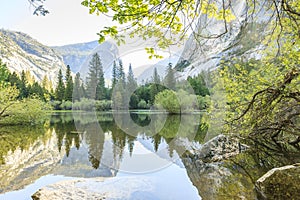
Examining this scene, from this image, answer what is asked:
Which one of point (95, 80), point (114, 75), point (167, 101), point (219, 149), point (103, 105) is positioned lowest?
point (219, 149)

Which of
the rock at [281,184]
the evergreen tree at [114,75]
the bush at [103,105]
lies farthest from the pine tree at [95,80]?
the rock at [281,184]

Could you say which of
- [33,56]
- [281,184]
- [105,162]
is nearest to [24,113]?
[105,162]

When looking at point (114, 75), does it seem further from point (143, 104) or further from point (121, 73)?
point (143, 104)

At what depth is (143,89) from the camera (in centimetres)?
523

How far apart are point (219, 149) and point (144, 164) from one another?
2.25 m

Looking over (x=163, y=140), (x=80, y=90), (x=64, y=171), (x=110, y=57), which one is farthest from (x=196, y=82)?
(x=64, y=171)

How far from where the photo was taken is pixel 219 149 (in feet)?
21.7

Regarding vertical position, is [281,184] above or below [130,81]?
below

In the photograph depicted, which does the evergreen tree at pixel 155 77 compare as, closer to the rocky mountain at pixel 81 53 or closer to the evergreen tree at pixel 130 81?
the evergreen tree at pixel 130 81

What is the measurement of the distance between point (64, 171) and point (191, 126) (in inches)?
135

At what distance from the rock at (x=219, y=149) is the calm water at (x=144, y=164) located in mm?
275

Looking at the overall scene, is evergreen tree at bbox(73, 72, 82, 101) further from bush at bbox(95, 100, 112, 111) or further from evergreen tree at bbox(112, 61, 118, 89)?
evergreen tree at bbox(112, 61, 118, 89)

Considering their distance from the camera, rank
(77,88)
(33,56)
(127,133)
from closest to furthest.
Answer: (77,88), (127,133), (33,56)

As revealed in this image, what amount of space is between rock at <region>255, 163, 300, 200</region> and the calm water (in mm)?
315
